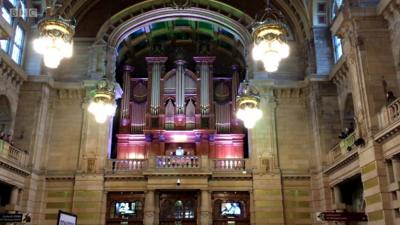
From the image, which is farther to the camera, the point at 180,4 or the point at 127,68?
the point at 127,68

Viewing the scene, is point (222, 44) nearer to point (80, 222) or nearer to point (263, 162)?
point (263, 162)

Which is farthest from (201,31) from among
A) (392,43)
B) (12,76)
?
(392,43)

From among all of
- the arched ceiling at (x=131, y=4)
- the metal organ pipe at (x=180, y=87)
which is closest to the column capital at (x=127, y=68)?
the metal organ pipe at (x=180, y=87)

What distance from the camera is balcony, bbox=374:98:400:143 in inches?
489

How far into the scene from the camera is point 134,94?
23.7 m

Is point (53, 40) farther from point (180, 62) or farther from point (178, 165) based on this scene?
point (180, 62)

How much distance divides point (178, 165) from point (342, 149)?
23.8 feet

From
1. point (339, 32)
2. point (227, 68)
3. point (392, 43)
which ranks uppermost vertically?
point (227, 68)

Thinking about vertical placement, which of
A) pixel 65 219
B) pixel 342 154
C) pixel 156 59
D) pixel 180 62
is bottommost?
pixel 65 219

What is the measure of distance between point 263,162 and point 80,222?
8541mm

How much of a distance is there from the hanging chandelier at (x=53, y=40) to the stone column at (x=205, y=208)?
35.7ft

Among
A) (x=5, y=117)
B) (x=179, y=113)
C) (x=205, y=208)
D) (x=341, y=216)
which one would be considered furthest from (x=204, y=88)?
(x=341, y=216)

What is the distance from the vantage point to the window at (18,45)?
19547 mm

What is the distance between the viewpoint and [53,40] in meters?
9.92
